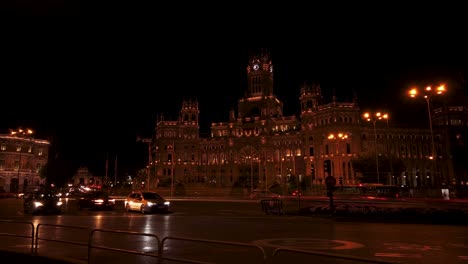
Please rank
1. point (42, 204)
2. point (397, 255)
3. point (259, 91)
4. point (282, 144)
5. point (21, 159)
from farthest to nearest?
1. point (259, 91)
2. point (282, 144)
3. point (21, 159)
4. point (42, 204)
5. point (397, 255)

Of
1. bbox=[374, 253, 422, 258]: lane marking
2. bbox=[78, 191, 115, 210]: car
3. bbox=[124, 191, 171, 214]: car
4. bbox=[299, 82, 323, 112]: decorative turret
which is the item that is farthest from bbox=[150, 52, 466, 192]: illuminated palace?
bbox=[374, 253, 422, 258]: lane marking

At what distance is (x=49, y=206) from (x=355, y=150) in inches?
3258

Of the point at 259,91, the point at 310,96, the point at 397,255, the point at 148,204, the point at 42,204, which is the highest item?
the point at 259,91

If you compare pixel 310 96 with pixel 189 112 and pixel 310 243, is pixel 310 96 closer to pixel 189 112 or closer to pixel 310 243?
pixel 189 112

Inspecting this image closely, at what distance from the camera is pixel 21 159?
4038 inches

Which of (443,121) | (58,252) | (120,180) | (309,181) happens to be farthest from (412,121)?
(58,252)

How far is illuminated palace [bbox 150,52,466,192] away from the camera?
99438mm

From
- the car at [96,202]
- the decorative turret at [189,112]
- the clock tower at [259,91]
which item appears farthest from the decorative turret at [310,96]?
the car at [96,202]

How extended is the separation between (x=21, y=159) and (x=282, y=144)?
76.7 m

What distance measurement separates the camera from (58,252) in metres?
11.4

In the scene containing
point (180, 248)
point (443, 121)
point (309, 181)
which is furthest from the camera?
point (443, 121)

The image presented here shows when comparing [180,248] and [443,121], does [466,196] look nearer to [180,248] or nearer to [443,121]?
[180,248]

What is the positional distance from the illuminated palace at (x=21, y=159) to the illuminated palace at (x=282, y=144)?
33.9 m

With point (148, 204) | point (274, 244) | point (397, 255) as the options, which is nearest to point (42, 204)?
point (148, 204)
